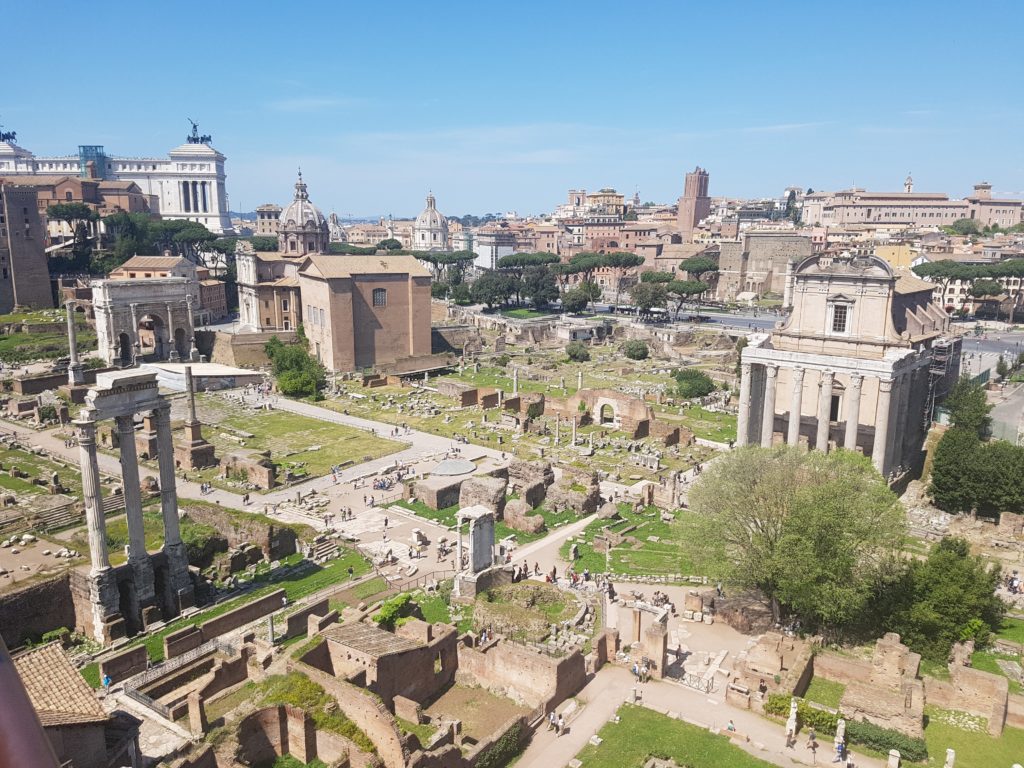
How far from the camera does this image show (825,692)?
21641 millimetres

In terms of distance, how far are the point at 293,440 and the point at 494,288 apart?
55484mm

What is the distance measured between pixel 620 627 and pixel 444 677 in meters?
6.39

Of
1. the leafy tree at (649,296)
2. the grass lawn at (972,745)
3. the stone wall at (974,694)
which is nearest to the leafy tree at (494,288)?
the leafy tree at (649,296)

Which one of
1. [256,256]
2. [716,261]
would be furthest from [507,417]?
[716,261]

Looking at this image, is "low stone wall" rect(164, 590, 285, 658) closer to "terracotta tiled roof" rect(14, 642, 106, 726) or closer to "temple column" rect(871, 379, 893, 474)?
"terracotta tiled roof" rect(14, 642, 106, 726)

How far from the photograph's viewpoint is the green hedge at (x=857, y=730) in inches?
732

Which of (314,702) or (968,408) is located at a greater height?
(968,408)

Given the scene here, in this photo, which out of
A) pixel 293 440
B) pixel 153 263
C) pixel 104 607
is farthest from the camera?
pixel 153 263

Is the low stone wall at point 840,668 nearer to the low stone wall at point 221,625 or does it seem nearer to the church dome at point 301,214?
the low stone wall at point 221,625

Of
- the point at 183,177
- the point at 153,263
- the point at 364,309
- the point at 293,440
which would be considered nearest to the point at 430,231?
the point at 183,177

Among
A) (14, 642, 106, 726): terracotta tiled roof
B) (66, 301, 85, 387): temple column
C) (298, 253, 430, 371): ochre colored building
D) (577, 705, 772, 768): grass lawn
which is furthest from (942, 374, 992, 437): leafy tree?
(66, 301, 85, 387): temple column

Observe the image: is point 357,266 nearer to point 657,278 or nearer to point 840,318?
point 840,318

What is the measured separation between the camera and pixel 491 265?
152 m

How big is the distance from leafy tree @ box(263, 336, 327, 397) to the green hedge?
4509 cm
